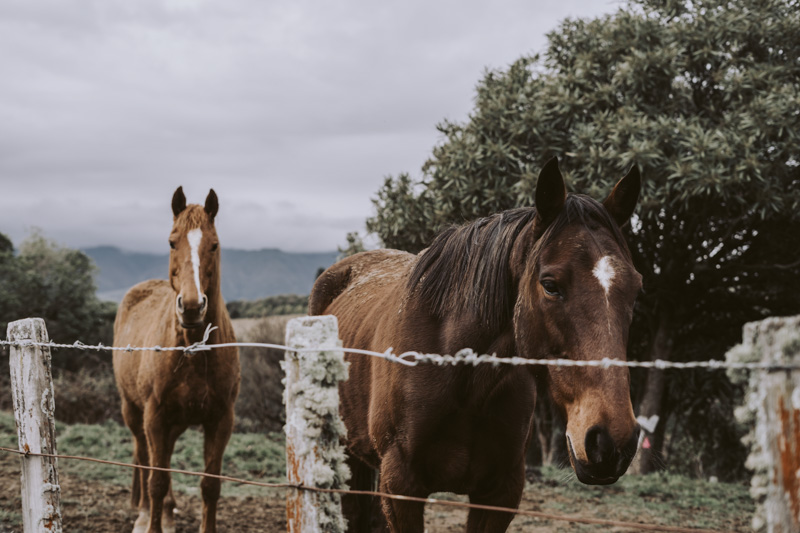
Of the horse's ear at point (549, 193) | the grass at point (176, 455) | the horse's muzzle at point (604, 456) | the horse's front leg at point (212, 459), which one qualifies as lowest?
the grass at point (176, 455)

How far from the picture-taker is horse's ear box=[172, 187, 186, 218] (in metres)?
5.18

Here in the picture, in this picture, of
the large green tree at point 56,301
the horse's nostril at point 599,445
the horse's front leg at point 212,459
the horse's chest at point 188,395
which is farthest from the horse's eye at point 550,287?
the large green tree at point 56,301

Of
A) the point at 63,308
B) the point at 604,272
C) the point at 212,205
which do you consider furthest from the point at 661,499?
the point at 63,308

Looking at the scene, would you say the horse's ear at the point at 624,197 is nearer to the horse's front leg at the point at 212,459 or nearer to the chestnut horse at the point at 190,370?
the chestnut horse at the point at 190,370

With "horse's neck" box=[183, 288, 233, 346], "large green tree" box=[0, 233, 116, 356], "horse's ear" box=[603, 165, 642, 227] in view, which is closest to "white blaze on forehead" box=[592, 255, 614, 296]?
"horse's ear" box=[603, 165, 642, 227]

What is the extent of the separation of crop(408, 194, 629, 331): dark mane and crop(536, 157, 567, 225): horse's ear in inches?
1.6

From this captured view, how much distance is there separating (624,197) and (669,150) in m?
5.91

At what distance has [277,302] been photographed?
31.3 meters

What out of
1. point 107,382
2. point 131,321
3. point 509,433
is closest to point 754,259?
point 509,433

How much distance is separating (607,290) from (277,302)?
29831mm

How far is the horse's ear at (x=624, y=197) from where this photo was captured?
277cm

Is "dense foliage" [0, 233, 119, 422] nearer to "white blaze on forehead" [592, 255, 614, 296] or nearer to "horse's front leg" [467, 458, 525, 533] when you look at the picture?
"horse's front leg" [467, 458, 525, 533]

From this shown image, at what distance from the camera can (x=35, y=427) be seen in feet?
9.70

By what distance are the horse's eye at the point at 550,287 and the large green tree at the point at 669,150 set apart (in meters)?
5.59
